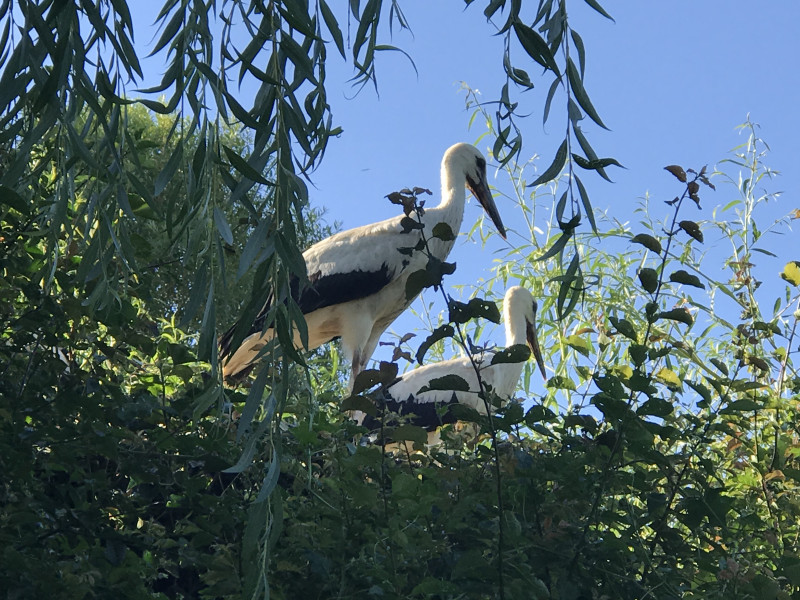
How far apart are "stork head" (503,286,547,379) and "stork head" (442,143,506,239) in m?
0.48

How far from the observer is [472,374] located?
6480 millimetres

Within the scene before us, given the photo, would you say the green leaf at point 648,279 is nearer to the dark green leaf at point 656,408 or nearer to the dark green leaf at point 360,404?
the dark green leaf at point 656,408

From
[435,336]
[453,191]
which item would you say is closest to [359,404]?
[435,336]

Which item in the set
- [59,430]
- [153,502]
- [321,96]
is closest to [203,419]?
[153,502]

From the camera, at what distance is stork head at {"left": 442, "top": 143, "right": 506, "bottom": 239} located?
712 cm

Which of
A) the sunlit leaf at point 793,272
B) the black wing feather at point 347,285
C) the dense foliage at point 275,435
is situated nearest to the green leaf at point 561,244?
the dense foliage at point 275,435

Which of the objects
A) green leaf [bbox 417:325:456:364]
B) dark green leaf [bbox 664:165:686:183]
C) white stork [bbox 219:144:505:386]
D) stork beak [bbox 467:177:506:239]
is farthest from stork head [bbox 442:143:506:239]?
green leaf [bbox 417:325:456:364]

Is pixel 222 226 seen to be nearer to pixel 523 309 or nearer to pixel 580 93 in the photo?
pixel 580 93

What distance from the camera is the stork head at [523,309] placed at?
713 centimetres

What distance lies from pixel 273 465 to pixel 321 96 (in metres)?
1.11

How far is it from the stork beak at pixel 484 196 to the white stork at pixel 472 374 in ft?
1.61

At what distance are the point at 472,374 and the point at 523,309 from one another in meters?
0.87

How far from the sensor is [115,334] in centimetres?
276

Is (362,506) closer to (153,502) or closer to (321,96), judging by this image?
(153,502)
